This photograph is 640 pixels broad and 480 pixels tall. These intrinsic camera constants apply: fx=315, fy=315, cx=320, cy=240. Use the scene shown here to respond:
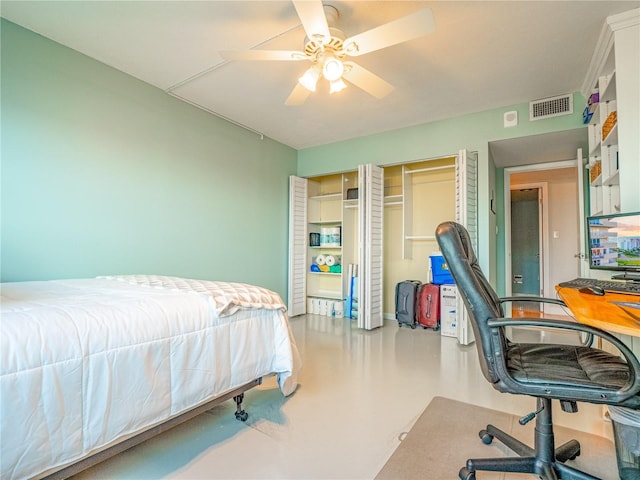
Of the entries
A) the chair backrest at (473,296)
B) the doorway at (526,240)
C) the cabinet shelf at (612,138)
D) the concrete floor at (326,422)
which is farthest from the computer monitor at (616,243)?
the doorway at (526,240)

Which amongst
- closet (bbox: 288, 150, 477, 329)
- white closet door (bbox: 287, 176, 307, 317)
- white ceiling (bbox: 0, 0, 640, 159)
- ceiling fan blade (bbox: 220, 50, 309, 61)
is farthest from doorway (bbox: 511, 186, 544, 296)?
ceiling fan blade (bbox: 220, 50, 309, 61)

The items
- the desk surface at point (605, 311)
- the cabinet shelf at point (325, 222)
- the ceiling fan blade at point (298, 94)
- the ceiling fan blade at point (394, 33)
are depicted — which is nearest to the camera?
the desk surface at point (605, 311)

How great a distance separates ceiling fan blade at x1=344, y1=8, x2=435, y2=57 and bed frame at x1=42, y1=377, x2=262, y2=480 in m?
2.07

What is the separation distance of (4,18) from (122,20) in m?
0.83

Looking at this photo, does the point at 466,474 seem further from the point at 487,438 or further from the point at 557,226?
the point at 557,226

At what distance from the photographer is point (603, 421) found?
1.89m

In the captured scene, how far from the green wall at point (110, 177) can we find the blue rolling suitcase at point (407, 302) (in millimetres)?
2014

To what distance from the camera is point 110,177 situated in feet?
9.00

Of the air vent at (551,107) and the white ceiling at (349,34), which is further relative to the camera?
the air vent at (551,107)

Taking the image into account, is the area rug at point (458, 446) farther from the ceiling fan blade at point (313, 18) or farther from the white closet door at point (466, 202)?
the ceiling fan blade at point (313, 18)

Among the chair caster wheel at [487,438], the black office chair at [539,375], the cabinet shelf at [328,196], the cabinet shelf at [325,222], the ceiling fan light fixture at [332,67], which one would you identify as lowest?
the chair caster wheel at [487,438]

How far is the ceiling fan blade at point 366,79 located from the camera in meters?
2.15

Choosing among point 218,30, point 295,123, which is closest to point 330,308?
point 295,123

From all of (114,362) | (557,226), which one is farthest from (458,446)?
(557,226)
